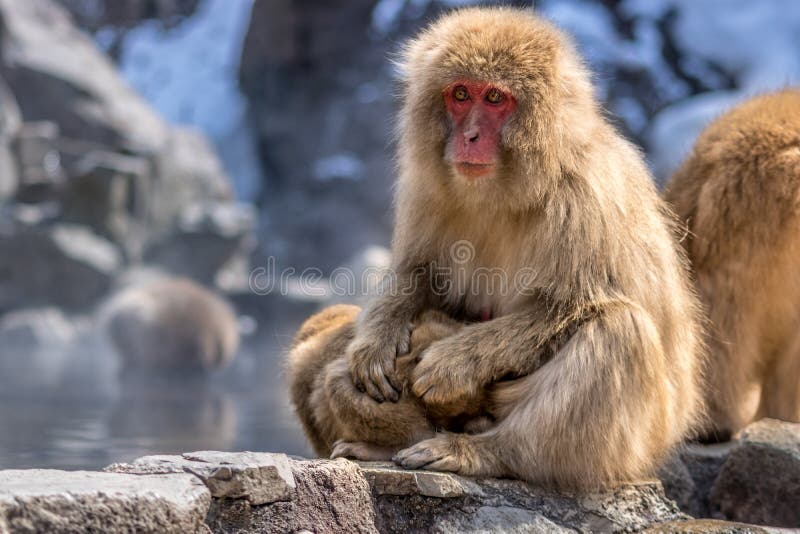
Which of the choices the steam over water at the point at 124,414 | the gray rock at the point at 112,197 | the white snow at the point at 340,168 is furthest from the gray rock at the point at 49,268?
the white snow at the point at 340,168

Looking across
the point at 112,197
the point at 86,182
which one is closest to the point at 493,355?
the point at 86,182

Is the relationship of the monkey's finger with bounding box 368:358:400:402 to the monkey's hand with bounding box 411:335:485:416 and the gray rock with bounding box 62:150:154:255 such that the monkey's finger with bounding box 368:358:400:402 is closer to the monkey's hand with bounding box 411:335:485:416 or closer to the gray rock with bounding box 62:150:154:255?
the monkey's hand with bounding box 411:335:485:416

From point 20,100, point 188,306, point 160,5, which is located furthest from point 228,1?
point 188,306

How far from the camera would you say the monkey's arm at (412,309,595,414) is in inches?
102

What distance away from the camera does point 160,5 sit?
712 inches

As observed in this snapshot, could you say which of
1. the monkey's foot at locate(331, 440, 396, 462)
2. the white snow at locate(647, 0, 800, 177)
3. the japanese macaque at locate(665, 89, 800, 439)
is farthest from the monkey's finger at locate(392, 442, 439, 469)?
the white snow at locate(647, 0, 800, 177)

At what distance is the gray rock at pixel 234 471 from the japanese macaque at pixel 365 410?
433 mm

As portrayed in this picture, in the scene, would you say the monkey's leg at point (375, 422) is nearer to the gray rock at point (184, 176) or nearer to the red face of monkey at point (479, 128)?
the red face of monkey at point (479, 128)

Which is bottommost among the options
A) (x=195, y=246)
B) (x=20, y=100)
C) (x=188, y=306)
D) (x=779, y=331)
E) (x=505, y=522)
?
(x=505, y=522)

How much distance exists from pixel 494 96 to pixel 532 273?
49cm

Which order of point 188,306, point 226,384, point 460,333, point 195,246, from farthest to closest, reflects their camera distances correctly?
point 195,246 < point 188,306 < point 226,384 < point 460,333

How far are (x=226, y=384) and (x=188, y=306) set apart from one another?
1.05 meters

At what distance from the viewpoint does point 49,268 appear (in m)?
12.5

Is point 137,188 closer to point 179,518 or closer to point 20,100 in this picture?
point 20,100
